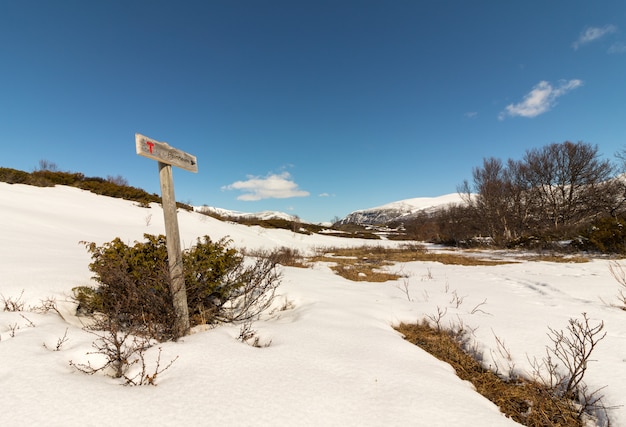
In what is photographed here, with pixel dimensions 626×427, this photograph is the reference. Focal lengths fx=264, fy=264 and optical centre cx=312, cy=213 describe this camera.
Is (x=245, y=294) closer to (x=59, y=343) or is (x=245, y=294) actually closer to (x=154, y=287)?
(x=154, y=287)

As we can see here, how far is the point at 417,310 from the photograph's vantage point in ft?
14.0

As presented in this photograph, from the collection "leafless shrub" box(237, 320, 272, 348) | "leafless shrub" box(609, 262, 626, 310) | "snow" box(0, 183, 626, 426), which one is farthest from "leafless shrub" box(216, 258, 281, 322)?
"leafless shrub" box(609, 262, 626, 310)

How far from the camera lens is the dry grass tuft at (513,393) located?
1928 millimetres

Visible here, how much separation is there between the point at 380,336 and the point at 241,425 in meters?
1.90

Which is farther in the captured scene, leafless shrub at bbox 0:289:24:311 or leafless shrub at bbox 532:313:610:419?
leafless shrub at bbox 0:289:24:311

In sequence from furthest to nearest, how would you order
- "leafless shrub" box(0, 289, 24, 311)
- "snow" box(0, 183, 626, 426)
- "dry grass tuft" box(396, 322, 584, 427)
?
"leafless shrub" box(0, 289, 24, 311) → "dry grass tuft" box(396, 322, 584, 427) → "snow" box(0, 183, 626, 426)

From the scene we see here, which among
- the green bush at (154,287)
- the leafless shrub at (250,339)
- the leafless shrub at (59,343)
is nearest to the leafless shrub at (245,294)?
the green bush at (154,287)

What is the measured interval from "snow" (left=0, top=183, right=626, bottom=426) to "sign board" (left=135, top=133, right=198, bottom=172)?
175 cm

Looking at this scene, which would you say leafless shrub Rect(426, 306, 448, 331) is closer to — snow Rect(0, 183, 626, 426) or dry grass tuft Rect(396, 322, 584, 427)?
snow Rect(0, 183, 626, 426)

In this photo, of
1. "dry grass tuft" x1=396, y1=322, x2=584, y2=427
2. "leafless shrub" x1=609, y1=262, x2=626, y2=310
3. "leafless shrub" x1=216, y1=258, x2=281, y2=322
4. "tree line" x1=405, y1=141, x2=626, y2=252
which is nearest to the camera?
"dry grass tuft" x1=396, y1=322, x2=584, y2=427

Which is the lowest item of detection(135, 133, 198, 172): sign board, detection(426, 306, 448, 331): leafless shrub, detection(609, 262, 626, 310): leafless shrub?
detection(609, 262, 626, 310): leafless shrub

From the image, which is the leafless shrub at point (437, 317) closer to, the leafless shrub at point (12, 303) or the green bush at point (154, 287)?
the green bush at point (154, 287)

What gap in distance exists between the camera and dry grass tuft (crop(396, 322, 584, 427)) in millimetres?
1928

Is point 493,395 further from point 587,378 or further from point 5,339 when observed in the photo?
point 5,339
